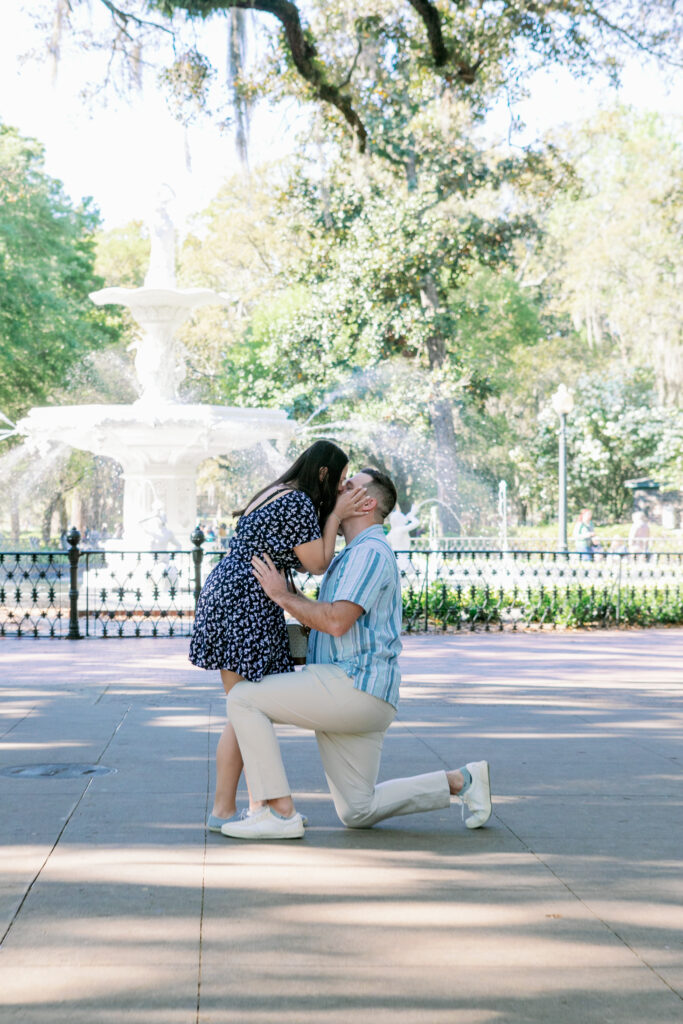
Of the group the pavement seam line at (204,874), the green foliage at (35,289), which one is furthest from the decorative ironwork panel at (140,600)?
the green foliage at (35,289)

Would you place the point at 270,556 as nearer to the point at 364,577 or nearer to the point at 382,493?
the point at 364,577

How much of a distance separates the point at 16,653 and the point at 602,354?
136 ft

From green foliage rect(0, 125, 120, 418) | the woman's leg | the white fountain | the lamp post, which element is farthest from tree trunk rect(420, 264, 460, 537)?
the woman's leg

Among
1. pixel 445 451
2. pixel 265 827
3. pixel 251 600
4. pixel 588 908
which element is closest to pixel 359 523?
pixel 251 600

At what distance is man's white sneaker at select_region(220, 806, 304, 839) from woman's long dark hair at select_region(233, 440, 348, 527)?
123 cm

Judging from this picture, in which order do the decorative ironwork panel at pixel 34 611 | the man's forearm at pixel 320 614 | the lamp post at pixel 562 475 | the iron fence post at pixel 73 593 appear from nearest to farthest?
the man's forearm at pixel 320 614 < the iron fence post at pixel 73 593 < the decorative ironwork panel at pixel 34 611 < the lamp post at pixel 562 475

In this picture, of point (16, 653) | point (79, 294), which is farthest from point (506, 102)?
point (79, 294)

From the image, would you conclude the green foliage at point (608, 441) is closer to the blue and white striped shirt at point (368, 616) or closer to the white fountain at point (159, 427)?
the white fountain at point (159, 427)

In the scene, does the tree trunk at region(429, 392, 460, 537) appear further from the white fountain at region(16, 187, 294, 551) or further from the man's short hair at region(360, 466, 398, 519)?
the man's short hair at region(360, 466, 398, 519)

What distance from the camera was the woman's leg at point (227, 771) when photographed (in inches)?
200

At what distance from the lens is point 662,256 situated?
36875 millimetres

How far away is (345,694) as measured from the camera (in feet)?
15.8

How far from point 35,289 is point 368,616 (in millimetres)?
30946

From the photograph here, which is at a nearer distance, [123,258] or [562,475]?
[562,475]
